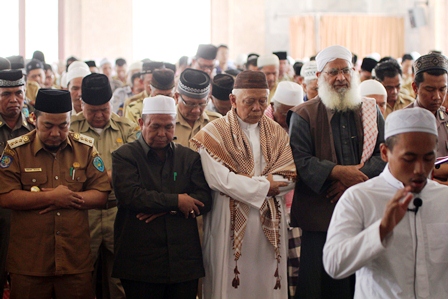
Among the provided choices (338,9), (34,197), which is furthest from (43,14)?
(34,197)

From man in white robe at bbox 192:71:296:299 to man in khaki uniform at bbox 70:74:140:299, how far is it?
739mm

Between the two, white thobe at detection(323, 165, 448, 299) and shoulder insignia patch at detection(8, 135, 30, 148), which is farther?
shoulder insignia patch at detection(8, 135, 30, 148)

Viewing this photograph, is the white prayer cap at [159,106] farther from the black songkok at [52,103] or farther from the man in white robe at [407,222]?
the man in white robe at [407,222]

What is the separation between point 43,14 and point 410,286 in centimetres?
1528

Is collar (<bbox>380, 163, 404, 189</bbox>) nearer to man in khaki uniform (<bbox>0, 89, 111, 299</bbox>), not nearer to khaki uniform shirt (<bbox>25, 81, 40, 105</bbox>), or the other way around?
man in khaki uniform (<bbox>0, 89, 111, 299</bbox>)

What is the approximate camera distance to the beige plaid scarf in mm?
4250

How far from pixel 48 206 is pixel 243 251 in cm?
118

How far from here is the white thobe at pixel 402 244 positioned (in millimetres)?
2645

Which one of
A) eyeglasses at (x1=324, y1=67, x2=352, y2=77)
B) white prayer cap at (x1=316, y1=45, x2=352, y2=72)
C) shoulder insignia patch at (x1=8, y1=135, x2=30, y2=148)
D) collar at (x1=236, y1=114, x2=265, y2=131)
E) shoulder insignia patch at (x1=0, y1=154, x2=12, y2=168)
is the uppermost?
white prayer cap at (x1=316, y1=45, x2=352, y2=72)

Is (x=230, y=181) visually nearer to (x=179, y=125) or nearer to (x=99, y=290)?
(x=179, y=125)

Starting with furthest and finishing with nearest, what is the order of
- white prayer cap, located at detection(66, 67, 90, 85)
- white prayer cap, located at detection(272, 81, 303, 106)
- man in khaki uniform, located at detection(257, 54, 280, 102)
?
man in khaki uniform, located at detection(257, 54, 280, 102) → white prayer cap, located at detection(66, 67, 90, 85) → white prayer cap, located at detection(272, 81, 303, 106)

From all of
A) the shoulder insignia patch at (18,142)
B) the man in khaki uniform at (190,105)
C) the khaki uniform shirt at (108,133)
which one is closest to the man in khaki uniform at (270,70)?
the man in khaki uniform at (190,105)

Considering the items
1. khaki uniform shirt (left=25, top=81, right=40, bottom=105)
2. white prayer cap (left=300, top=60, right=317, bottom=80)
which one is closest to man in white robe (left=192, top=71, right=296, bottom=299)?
white prayer cap (left=300, top=60, right=317, bottom=80)

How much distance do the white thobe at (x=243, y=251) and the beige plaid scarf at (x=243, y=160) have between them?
0.13 ft
